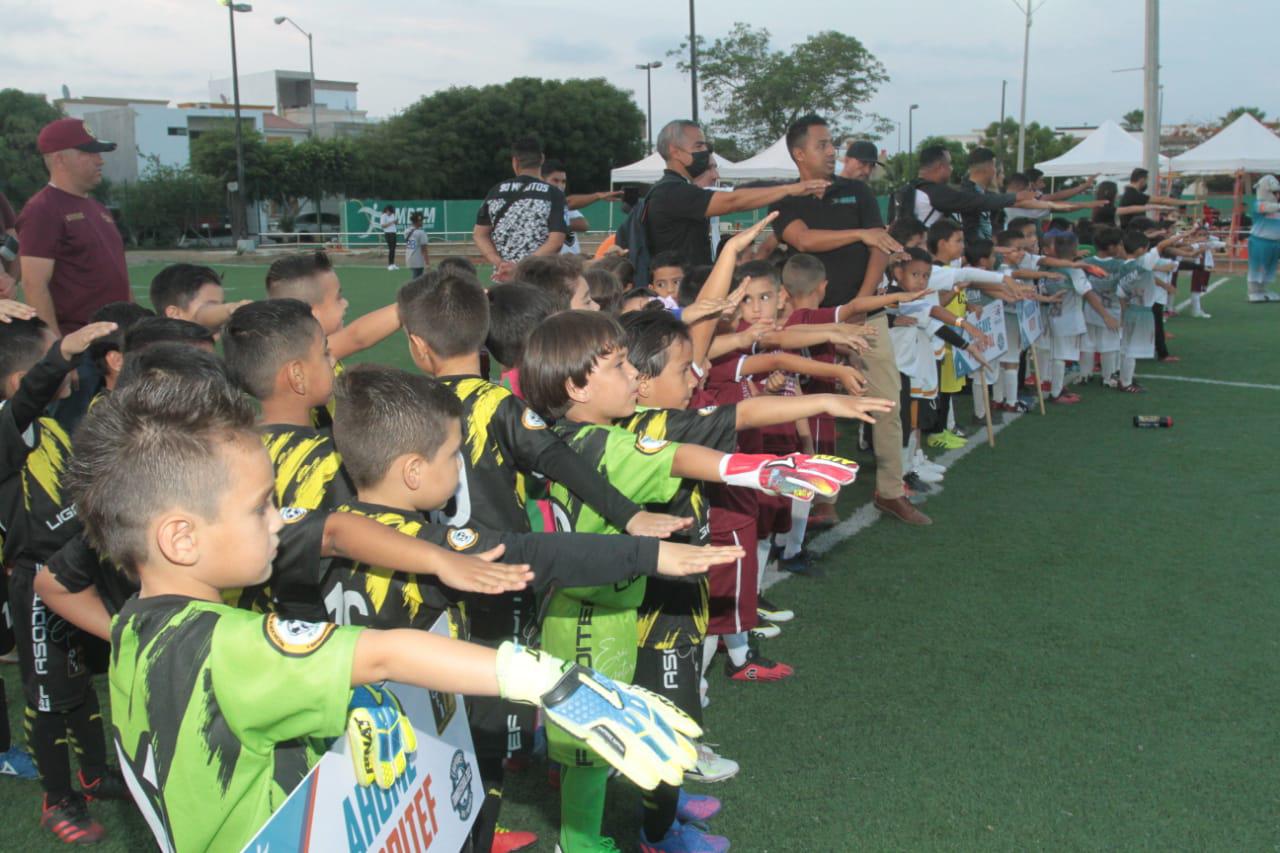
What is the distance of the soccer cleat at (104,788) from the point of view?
3.52 meters

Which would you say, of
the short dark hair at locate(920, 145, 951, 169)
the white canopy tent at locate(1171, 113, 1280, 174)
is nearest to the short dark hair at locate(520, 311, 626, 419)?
the short dark hair at locate(920, 145, 951, 169)

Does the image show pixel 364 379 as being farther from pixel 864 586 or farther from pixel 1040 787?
pixel 864 586

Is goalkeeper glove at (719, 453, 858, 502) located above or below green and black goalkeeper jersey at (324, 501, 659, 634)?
above

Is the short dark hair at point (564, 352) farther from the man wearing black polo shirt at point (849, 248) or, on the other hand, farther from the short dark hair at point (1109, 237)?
the short dark hair at point (1109, 237)

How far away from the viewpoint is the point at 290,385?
2.93 m

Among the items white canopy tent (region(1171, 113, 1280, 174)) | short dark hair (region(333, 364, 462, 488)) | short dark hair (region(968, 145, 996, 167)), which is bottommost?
short dark hair (region(333, 364, 462, 488))

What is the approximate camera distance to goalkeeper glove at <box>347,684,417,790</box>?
1.76 m

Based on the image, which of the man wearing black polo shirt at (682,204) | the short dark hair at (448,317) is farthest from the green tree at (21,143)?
the short dark hair at (448,317)

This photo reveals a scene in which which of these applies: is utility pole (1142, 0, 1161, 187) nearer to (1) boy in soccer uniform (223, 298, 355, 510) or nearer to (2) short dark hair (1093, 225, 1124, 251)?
(2) short dark hair (1093, 225, 1124, 251)

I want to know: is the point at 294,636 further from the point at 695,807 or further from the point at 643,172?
the point at 643,172

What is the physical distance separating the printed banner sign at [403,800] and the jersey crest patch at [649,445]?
0.71 m

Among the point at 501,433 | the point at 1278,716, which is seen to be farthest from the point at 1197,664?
the point at 501,433

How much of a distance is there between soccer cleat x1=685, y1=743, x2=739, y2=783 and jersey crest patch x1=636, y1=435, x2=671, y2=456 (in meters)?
1.34

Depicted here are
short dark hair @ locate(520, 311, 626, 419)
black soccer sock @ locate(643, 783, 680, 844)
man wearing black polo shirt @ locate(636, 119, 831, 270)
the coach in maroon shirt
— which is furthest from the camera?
man wearing black polo shirt @ locate(636, 119, 831, 270)
